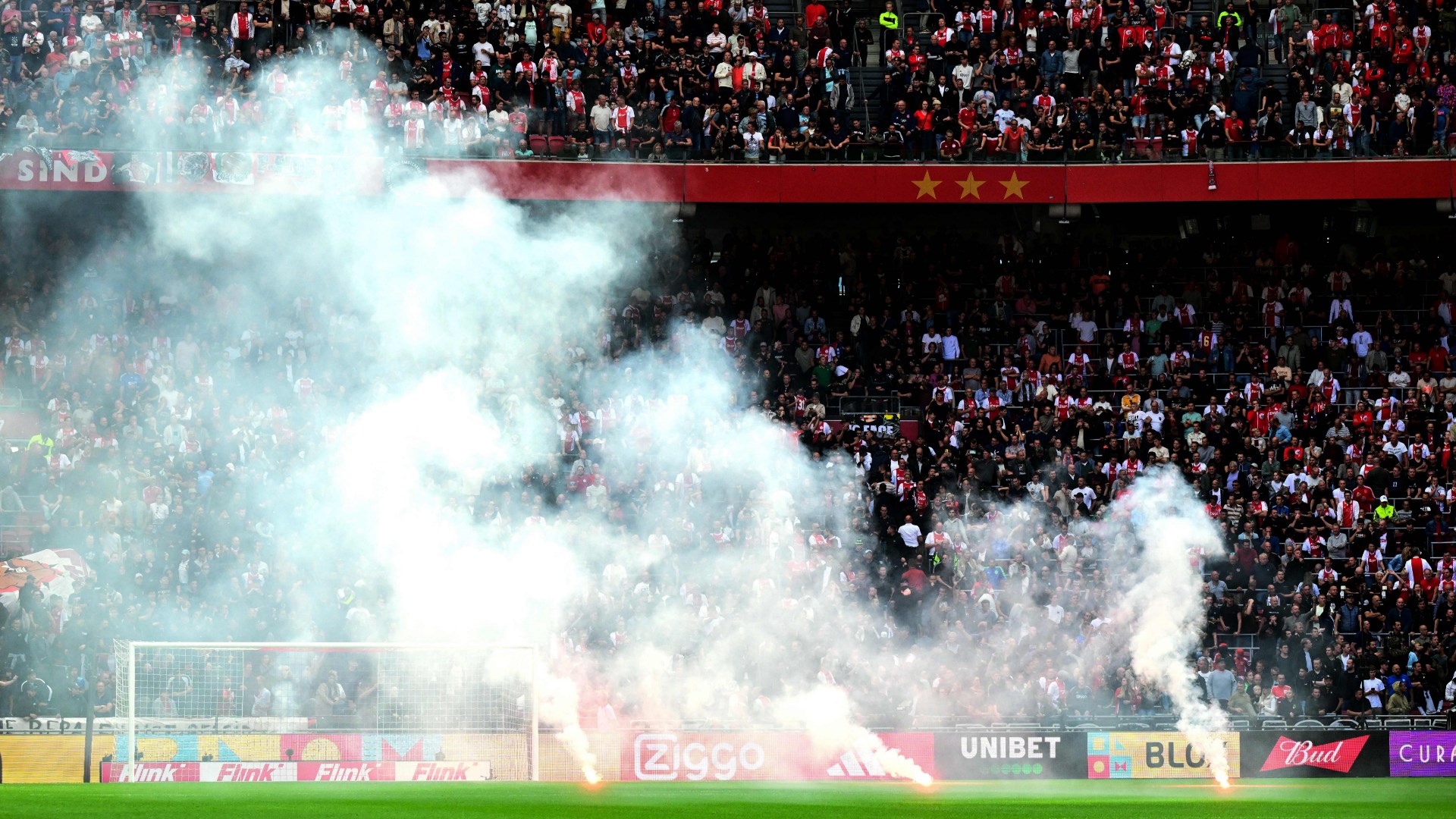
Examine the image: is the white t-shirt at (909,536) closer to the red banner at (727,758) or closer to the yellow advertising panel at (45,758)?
the red banner at (727,758)

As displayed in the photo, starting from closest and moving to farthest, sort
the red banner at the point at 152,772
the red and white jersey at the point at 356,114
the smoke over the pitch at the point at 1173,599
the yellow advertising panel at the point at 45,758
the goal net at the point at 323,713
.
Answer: the yellow advertising panel at the point at 45,758
the red banner at the point at 152,772
the goal net at the point at 323,713
the smoke over the pitch at the point at 1173,599
the red and white jersey at the point at 356,114

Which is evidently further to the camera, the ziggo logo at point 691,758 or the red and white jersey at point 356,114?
the red and white jersey at point 356,114

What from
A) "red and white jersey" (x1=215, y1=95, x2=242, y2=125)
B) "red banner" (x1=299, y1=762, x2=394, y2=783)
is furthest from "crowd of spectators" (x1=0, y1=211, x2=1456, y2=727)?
"red and white jersey" (x1=215, y1=95, x2=242, y2=125)

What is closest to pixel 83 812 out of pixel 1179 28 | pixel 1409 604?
pixel 1409 604

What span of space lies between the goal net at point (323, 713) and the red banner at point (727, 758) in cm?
125

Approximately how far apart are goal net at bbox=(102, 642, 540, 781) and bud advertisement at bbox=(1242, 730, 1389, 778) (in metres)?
8.35

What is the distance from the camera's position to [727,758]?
66.2ft

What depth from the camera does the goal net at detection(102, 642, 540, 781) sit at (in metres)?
19.2

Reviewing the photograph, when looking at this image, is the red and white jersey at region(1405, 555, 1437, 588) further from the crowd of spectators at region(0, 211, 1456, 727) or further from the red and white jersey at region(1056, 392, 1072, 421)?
the red and white jersey at region(1056, 392, 1072, 421)

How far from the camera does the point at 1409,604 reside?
2300cm

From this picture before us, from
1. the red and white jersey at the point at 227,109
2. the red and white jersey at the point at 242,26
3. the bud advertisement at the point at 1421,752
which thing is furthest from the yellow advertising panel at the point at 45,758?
the bud advertisement at the point at 1421,752

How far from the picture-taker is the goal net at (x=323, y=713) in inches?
754

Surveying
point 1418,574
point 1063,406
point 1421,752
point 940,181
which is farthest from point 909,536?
point 1421,752

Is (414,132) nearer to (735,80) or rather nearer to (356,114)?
(356,114)
